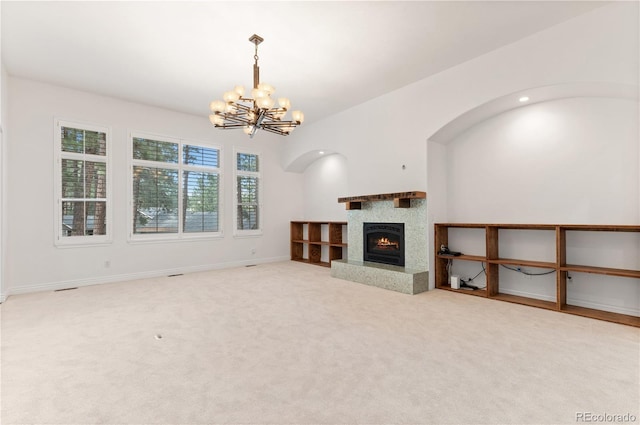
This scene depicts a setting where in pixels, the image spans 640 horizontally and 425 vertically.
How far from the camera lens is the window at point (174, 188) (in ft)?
18.9

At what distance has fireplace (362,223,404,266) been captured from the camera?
505cm

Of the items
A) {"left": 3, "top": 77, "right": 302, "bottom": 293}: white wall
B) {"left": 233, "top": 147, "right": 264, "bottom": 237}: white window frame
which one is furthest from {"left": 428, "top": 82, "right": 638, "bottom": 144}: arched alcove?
{"left": 3, "top": 77, "right": 302, "bottom": 293}: white wall

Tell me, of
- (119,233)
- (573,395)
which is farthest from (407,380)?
(119,233)

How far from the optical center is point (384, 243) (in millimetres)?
5285

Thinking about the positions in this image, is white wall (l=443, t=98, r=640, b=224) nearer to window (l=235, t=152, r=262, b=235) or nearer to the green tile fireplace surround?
the green tile fireplace surround

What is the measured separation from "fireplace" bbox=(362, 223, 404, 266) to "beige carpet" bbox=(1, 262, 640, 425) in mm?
1145

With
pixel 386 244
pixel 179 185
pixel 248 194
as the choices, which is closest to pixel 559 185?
pixel 386 244

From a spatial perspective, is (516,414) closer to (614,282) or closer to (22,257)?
(614,282)

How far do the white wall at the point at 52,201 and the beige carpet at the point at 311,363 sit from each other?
1.13 meters

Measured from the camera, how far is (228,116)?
11.8 feet

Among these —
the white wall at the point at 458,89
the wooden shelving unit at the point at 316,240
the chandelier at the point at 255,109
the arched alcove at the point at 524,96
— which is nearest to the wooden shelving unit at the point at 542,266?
the white wall at the point at 458,89

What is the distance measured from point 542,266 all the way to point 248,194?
18.9ft

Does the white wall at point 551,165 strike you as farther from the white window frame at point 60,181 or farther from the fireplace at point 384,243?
the white window frame at point 60,181

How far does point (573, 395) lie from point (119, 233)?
635 centimetres
